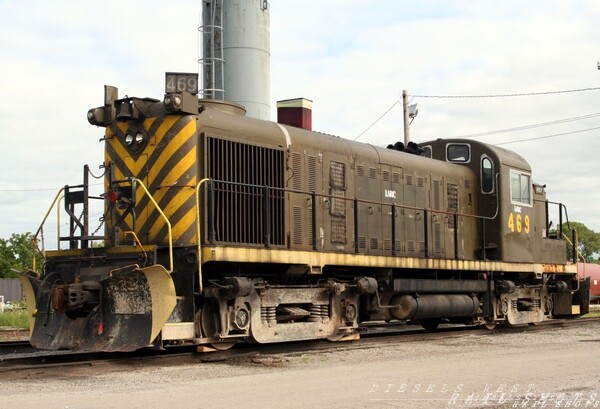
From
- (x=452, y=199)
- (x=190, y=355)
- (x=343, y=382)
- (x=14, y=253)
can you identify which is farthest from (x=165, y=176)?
(x=14, y=253)

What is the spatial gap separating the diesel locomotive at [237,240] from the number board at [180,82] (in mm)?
20

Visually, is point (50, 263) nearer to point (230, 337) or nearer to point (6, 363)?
point (6, 363)

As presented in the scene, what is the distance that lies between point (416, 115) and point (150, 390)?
26.9 meters

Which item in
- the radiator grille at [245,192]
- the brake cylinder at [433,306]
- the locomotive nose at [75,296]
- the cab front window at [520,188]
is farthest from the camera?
the cab front window at [520,188]

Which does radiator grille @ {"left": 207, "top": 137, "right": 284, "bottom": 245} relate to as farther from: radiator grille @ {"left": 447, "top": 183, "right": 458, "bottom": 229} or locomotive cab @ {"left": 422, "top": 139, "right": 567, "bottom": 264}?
locomotive cab @ {"left": 422, "top": 139, "right": 567, "bottom": 264}

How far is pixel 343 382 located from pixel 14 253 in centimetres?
5791

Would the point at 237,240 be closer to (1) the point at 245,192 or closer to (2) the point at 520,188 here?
(1) the point at 245,192

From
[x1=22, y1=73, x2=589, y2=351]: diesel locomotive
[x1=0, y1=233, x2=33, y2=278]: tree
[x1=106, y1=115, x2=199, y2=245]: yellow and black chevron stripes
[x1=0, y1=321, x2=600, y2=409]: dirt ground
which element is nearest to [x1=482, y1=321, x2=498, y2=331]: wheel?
[x1=22, y1=73, x2=589, y2=351]: diesel locomotive

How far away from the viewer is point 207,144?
10.7 metres

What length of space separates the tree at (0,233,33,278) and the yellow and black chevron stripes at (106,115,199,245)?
51449mm

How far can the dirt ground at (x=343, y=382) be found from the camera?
6.61 metres

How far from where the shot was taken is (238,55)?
21.0 meters

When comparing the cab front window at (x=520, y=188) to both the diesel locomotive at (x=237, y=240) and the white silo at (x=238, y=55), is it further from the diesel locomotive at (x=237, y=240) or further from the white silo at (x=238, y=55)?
the white silo at (x=238, y=55)

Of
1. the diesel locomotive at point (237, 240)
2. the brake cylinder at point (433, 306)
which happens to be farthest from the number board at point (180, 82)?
the brake cylinder at point (433, 306)
